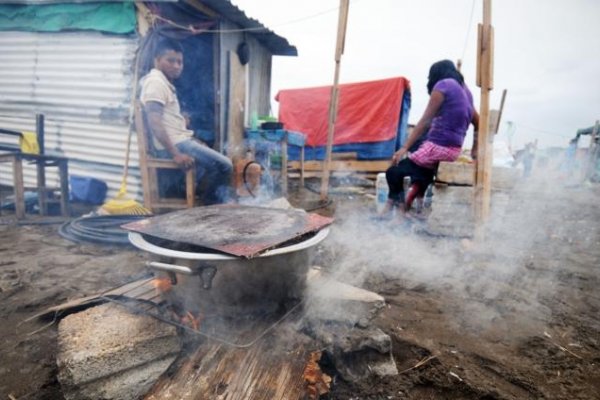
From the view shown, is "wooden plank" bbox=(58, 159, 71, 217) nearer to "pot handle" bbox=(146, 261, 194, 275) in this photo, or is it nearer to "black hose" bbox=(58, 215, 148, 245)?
"black hose" bbox=(58, 215, 148, 245)

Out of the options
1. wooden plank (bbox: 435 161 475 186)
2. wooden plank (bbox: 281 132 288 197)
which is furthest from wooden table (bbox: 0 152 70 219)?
wooden plank (bbox: 435 161 475 186)

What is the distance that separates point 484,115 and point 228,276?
11.7 ft

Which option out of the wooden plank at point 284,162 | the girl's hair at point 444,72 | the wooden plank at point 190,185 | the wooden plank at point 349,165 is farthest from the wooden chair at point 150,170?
the wooden plank at point 349,165

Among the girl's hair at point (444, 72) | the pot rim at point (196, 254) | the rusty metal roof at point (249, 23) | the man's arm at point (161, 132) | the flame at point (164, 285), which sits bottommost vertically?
the flame at point (164, 285)

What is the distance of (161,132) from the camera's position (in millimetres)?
4258

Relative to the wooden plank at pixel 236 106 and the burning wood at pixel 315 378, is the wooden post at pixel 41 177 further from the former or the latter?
the burning wood at pixel 315 378

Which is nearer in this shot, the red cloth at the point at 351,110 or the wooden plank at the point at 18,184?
the wooden plank at the point at 18,184

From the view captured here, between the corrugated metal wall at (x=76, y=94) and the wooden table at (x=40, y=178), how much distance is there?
0.79 m

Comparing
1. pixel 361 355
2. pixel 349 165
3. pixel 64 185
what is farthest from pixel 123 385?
pixel 349 165

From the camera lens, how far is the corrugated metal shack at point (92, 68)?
5.12 meters

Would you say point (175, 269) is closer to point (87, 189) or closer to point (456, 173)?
point (456, 173)

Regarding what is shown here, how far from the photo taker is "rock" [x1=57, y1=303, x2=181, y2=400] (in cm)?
151

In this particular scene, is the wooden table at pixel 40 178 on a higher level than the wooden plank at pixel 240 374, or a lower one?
higher

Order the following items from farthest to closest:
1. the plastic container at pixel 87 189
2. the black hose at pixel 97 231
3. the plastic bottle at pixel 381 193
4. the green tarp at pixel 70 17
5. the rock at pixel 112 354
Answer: the plastic bottle at pixel 381 193 → the plastic container at pixel 87 189 → the green tarp at pixel 70 17 → the black hose at pixel 97 231 → the rock at pixel 112 354
